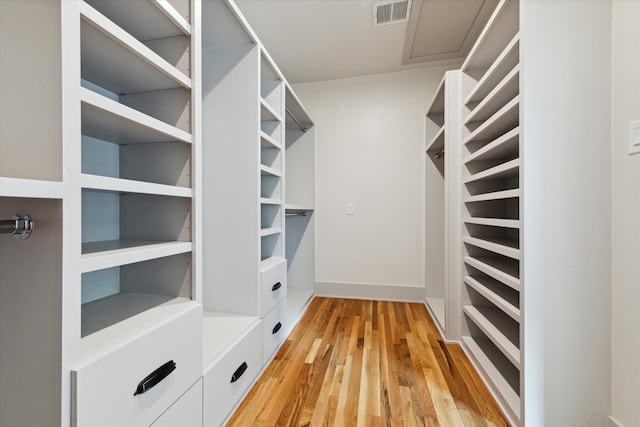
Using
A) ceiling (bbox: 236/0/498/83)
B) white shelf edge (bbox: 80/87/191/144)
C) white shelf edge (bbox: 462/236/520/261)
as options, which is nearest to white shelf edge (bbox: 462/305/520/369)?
white shelf edge (bbox: 462/236/520/261)

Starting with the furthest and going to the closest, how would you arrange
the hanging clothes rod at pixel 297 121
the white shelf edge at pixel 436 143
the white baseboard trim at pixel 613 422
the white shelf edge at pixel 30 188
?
the hanging clothes rod at pixel 297 121
the white shelf edge at pixel 436 143
the white baseboard trim at pixel 613 422
the white shelf edge at pixel 30 188

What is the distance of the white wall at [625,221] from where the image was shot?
37.1 inches

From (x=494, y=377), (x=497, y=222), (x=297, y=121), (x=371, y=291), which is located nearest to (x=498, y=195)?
(x=497, y=222)

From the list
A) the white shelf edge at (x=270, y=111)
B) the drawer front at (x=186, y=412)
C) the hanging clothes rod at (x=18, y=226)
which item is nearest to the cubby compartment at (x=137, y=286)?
the drawer front at (x=186, y=412)

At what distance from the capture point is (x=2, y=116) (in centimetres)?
60

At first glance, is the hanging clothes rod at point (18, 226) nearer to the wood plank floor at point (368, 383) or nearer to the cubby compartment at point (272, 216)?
the wood plank floor at point (368, 383)

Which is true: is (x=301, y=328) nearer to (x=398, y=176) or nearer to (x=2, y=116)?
(x=398, y=176)

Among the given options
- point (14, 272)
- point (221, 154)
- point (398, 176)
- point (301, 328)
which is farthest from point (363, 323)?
point (14, 272)

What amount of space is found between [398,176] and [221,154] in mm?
1894

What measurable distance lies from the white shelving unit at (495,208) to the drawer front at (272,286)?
1227mm

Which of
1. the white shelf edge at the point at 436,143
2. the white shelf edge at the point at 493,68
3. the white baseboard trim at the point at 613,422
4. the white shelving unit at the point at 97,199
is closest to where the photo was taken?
the white shelving unit at the point at 97,199

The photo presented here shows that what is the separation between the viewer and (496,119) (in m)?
1.31

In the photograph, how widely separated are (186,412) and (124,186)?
→ 0.78 metres

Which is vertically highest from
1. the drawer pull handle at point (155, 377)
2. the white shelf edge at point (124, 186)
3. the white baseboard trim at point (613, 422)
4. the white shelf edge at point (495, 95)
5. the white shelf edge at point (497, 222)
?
the white shelf edge at point (495, 95)
